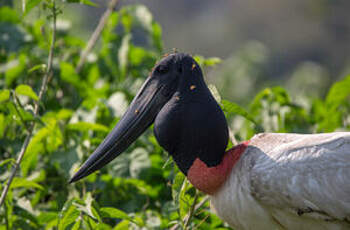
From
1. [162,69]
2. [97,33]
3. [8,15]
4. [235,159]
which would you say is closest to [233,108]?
[235,159]

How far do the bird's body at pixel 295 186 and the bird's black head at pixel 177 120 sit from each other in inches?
10.5

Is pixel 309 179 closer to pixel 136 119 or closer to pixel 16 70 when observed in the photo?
pixel 136 119

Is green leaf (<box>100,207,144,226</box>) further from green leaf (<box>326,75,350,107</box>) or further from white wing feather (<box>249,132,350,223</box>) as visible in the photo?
green leaf (<box>326,75,350,107</box>)

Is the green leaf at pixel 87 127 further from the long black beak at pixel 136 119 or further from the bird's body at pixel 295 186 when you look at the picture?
the bird's body at pixel 295 186

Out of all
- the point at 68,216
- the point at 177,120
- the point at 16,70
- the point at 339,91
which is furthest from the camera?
the point at 16,70

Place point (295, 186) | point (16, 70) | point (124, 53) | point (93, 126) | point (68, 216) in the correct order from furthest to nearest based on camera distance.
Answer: point (124, 53) < point (16, 70) < point (93, 126) < point (68, 216) < point (295, 186)

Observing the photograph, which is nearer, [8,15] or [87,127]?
Result: [87,127]

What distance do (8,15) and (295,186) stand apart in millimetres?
3632

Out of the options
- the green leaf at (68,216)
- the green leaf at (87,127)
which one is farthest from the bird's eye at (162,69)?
the green leaf at (68,216)

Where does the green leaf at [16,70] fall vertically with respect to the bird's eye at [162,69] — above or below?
below

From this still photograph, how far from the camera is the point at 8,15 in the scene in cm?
631

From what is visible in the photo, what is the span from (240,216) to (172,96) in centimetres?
91

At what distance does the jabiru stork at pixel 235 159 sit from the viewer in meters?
3.91

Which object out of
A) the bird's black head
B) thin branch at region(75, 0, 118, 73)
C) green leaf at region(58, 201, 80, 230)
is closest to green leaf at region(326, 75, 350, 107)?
the bird's black head
